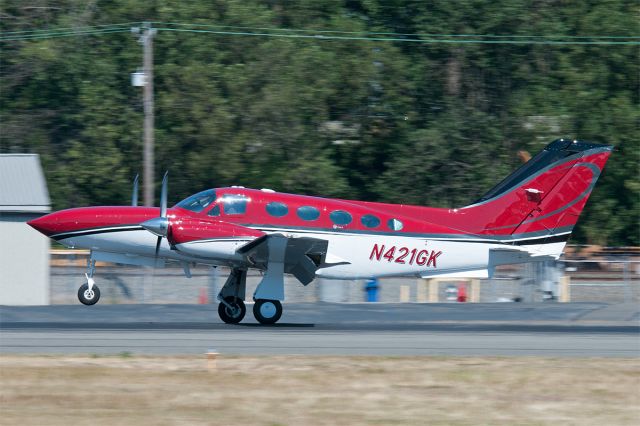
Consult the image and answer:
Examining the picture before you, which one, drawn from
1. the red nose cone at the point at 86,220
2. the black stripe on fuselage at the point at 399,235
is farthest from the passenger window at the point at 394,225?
the red nose cone at the point at 86,220

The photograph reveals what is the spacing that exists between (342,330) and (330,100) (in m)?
19.6

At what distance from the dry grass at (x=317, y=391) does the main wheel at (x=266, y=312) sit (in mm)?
5038

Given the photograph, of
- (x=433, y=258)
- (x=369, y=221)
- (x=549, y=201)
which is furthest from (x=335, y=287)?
(x=549, y=201)

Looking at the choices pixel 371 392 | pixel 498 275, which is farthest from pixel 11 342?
pixel 498 275

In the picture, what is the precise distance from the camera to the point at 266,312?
758 inches

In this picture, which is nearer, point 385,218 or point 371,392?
point 371,392

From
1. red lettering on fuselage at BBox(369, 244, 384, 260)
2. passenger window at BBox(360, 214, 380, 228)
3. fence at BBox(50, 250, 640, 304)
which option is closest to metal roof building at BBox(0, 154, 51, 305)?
fence at BBox(50, 250, 640, 304)

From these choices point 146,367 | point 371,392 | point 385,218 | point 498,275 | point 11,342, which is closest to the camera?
point 371,392

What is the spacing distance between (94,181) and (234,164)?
16.3 ft

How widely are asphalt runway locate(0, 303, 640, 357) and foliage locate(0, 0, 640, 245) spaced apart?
13279mm

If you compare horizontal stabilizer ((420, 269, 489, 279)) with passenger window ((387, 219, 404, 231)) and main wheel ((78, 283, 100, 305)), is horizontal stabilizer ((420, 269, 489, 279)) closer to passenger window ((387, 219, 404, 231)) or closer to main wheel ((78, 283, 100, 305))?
passenger window ((387, 219, 404, 231))

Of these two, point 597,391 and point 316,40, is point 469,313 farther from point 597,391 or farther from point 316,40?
point 316,40

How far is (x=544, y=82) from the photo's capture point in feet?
124

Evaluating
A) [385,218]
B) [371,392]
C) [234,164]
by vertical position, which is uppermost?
[234,164]
